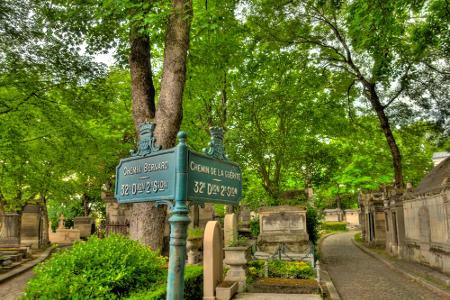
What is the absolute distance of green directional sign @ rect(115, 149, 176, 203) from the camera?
2951 millimetres

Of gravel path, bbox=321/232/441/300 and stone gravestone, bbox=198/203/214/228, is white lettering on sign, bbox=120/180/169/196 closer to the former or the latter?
gravel path, bbox=321/232/441/300

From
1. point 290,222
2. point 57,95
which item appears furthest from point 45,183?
point 290,222

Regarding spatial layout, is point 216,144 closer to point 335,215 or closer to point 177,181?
point 177,181

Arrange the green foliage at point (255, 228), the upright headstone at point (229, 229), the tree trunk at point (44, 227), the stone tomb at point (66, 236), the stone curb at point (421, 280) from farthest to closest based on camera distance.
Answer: the stone tomb at point (66, 236) → the tree trunk at point (44, 227) → the green foliage at point (255, 228) → the upright headstone at point (229, 229) → the stone curb at point (421, 280)

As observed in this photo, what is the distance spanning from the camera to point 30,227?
25.2m

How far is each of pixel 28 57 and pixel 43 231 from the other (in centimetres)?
1875

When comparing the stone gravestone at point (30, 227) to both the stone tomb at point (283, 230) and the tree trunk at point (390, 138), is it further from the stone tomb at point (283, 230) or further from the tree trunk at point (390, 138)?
the tree trunk at point (390, 138)

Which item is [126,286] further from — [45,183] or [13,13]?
[45,183]

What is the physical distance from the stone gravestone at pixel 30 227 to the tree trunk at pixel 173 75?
2230 cm

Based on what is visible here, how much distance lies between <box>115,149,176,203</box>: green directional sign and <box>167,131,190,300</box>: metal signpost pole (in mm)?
84

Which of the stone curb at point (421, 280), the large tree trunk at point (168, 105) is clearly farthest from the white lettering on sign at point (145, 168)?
the stone curb at point (421, 280)

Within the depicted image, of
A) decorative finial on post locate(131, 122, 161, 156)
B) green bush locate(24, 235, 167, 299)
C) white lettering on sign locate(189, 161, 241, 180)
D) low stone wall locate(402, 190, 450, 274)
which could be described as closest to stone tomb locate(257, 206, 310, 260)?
low stone wall locate(402, 190, 450, 274)

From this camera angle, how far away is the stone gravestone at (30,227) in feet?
81.9

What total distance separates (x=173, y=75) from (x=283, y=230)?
40.9 ft
